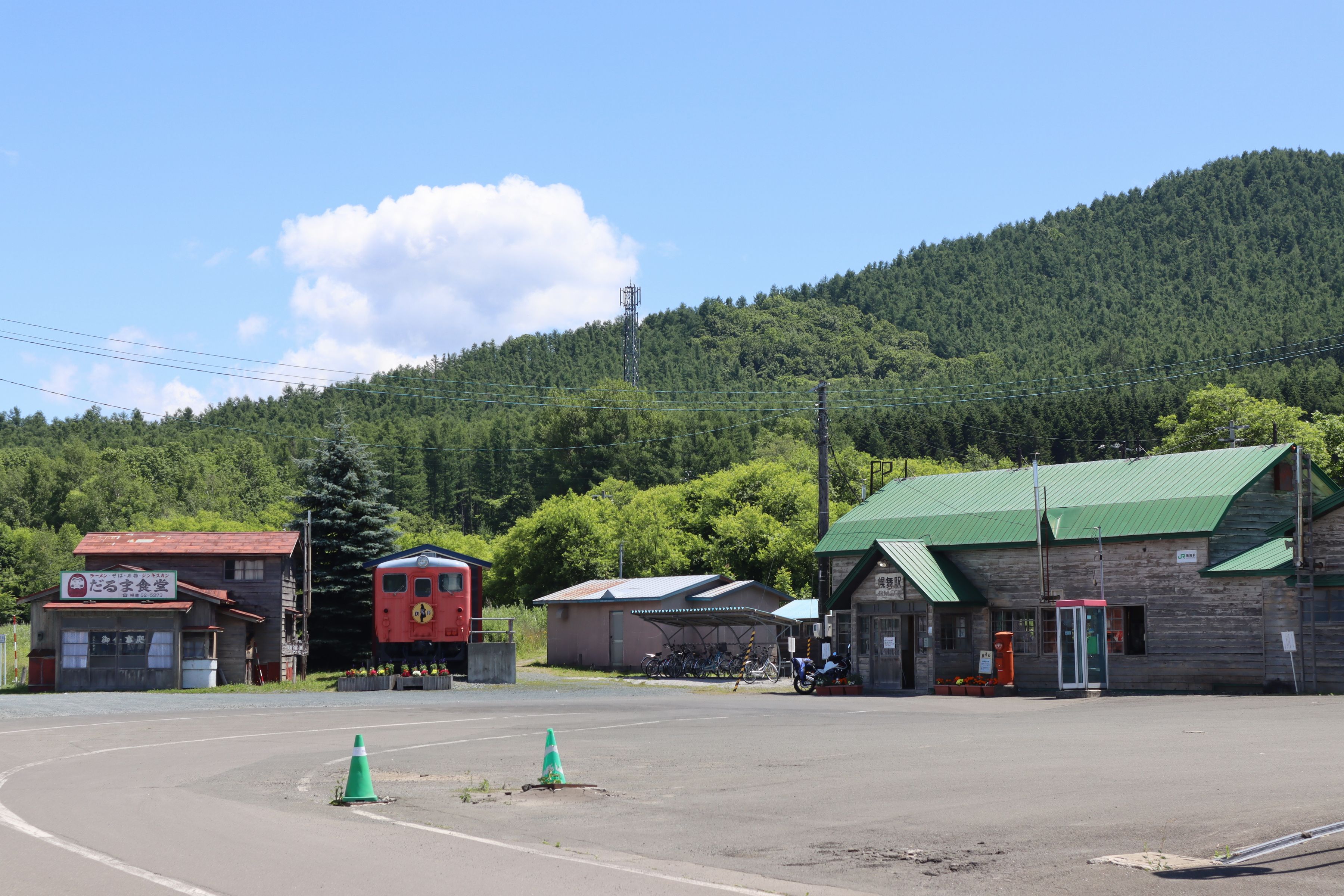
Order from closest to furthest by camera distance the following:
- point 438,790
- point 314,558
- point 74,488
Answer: point 438,790
point 314,558
point 74,488

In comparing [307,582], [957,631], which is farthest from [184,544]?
[957,631]

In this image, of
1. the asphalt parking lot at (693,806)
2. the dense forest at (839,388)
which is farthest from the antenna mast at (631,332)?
the asphalt parking lot at (693,806)

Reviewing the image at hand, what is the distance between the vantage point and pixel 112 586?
43.6 meters

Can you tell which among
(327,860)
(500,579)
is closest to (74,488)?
(500,579)

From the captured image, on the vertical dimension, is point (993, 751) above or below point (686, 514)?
below

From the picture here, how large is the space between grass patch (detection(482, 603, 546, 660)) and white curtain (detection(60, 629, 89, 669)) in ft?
82.5

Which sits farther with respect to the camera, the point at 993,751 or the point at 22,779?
the point at 993,751

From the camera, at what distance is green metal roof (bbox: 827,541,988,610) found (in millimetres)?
38531

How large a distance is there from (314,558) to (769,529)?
2716 cm

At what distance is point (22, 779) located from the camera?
1612 cm

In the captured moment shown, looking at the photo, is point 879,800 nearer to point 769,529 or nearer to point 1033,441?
point 769,529

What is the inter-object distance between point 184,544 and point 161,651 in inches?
204

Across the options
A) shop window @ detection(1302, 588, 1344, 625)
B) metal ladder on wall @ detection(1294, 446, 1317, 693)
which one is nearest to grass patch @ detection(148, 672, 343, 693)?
metal ladder on wall @ detection(1294, 446, 1317, 693)

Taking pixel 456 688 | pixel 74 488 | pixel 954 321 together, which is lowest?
pixel 456 688
